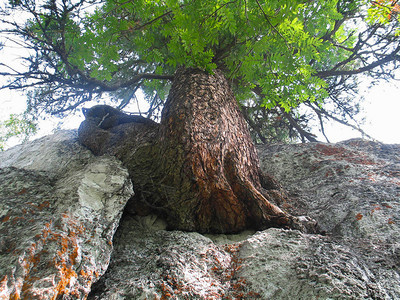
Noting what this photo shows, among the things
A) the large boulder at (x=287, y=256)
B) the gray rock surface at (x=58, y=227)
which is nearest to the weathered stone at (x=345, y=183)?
the large boulder at (x=287, y=256)

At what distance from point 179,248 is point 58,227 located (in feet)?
2.61

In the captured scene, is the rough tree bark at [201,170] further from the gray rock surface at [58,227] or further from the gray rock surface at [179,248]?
the gray rock surface at [58,227]

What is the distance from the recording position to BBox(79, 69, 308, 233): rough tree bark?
2016 mm

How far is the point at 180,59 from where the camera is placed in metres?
2.94

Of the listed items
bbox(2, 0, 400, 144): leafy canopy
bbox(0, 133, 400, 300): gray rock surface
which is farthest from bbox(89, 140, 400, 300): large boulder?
bbox(2, 0, 400, 144): leafy canopy

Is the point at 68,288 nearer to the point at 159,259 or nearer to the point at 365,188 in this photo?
the point at 159,259

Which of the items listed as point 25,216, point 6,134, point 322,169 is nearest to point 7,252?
point 25,216

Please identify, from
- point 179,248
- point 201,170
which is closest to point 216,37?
point 201,170

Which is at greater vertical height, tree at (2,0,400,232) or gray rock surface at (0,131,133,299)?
tree at (2,0,400,232)

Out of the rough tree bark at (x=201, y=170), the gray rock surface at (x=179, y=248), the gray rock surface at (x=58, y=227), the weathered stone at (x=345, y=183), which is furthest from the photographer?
the rough tree bark at (x=201, y=170)

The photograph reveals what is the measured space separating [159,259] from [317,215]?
5.04 feet

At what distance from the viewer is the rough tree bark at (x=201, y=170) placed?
202 centimetres

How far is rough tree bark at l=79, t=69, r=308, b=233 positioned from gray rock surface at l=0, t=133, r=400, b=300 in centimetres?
15

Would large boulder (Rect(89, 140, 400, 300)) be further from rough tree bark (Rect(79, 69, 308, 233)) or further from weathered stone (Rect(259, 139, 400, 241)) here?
rough tree bark (Rect(79, 69, 308, 233))
